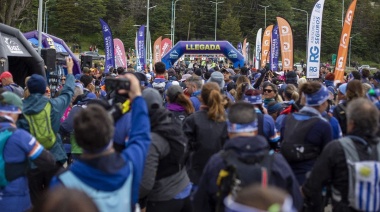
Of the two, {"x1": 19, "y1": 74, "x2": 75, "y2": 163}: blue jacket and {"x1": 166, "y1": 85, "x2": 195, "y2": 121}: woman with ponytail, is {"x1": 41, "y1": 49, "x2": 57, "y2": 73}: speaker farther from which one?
{"x1": 166, "y1": 85, "x2": 195, "y2": 121}: woman with ponytail

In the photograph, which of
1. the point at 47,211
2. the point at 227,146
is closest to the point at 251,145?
the point at 227,146

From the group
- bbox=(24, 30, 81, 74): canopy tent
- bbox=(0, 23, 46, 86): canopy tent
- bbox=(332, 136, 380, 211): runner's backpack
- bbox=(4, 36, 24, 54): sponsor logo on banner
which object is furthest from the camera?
bbox=(24, 30, 81, 74): canopy tent

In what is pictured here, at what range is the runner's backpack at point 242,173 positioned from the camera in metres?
3.87

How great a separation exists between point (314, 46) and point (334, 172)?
1175 centimetres

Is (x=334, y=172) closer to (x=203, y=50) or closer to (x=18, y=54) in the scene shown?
(x=18, y=54)

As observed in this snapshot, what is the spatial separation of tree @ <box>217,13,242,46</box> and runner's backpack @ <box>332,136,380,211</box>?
263 ft

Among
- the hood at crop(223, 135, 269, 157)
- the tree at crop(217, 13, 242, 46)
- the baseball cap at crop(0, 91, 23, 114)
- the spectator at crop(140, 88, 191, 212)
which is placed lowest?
the spectator at crop(140, 88, 191, 212)

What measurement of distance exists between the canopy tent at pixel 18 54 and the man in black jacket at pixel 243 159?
9.86 meters

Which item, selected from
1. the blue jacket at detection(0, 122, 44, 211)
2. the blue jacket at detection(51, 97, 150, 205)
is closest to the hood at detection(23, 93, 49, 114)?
the blue jacket at detection(0, 122, 44, 211)

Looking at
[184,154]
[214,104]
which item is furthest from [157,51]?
[184,154]

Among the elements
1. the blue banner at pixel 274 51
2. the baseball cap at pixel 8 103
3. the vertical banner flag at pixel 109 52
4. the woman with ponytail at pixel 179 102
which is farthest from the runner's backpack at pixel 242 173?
the blue banner at pixel 274 51

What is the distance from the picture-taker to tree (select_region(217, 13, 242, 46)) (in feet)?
278

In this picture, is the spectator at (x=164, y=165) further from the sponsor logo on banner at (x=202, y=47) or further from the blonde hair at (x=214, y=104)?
the sponsor logo on banner at (x=202, y=47)

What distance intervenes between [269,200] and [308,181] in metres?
2.68
